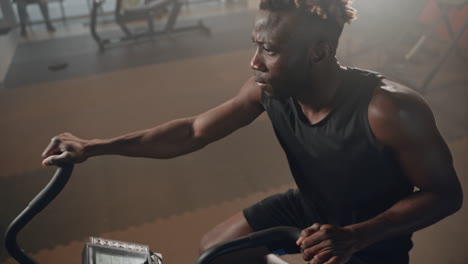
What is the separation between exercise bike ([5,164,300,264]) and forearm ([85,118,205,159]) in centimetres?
25

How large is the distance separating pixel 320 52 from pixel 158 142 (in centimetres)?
67

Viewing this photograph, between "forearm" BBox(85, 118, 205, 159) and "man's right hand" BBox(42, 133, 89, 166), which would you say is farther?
"forearm" BBox(85, 118, 205, 159)

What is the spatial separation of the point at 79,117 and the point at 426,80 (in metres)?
3.19

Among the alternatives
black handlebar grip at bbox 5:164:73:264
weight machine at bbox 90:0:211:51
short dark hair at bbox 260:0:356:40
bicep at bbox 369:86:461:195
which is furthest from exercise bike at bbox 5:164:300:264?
weight machine at bbox 90:0:211:51

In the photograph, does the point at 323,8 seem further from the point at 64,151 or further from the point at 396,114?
the point at 64,151

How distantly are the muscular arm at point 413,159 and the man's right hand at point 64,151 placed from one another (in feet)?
2.78

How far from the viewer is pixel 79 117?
13.7 feet

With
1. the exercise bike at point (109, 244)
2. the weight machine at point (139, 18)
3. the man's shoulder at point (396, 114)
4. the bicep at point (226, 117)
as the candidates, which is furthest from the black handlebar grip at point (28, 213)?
the weight machine at point (139, 18)

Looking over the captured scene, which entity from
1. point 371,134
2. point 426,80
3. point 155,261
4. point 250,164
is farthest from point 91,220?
point 426,80

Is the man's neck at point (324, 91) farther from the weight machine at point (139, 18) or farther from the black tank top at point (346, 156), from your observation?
the weight machine at point (139, 18)

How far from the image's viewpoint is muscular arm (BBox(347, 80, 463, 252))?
1.25m

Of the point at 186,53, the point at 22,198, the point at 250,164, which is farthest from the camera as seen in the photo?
the point at 186,53

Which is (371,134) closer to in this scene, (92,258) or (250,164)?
(92,258)

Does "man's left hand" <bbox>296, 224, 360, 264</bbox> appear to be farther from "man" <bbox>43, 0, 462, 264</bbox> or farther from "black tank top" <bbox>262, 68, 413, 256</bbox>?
"black tank top" <bbox>262, 68, 413, 256</bbox>
